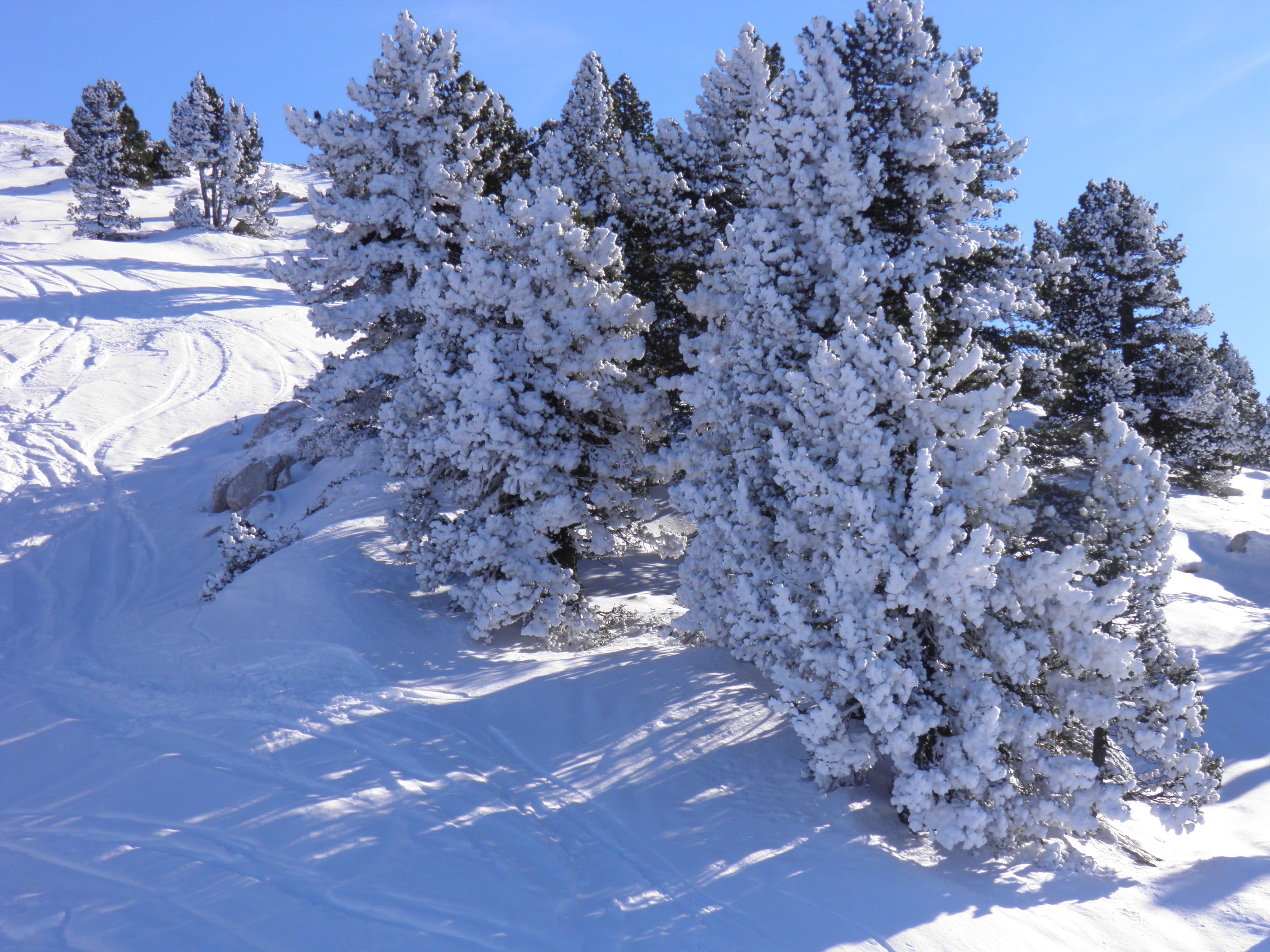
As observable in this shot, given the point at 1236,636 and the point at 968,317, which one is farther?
the point at 1236,636

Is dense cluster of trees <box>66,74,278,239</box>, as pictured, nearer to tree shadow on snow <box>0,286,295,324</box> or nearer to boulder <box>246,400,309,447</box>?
tree shadow on snow <box>0,286,295,324</box>

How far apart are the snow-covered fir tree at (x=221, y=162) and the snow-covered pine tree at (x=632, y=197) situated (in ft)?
171

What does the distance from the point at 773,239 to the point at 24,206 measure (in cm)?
6953

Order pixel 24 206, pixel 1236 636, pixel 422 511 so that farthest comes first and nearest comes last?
pixel 24 206 → pixel 1236 636 → pixel 422 511

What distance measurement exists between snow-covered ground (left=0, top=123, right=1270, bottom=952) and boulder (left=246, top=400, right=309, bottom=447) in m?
6.82

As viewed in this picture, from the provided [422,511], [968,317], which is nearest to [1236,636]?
[968,317]

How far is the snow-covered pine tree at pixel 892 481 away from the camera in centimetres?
1059

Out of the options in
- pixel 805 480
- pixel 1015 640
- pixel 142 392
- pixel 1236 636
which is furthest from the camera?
pixel 142 392

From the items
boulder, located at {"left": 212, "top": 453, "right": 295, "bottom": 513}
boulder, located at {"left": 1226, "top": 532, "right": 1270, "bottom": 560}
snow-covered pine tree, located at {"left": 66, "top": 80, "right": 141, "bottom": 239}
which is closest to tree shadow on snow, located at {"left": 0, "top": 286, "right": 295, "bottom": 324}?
snow-covered pine tree, located at {"left": 66, "top": 80, "right": 141, "bottom": 239}

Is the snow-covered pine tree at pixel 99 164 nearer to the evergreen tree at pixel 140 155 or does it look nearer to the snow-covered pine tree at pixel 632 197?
the evergreen tree at pixel 140 155

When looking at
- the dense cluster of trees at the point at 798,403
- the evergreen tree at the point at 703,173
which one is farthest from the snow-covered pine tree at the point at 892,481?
the evergreen tree at the point at 703,173

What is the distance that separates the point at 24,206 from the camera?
199 feet

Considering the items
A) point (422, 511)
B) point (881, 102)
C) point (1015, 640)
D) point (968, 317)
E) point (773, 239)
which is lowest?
point (1015, 640)

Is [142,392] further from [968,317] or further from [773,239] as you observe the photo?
[968,317]
